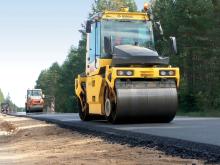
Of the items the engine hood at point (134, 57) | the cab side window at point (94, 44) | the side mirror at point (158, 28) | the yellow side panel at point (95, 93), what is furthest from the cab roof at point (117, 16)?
the yellow side panel at point (95, 93)

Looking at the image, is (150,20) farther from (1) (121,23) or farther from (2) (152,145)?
(2) (152,145)

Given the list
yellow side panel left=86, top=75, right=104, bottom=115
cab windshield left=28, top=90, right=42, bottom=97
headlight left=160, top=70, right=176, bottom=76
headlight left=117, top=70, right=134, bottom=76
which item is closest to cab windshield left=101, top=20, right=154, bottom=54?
yellow side panel left=86, top=75, right=104, bottom=115

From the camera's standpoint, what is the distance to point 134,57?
15.6 m

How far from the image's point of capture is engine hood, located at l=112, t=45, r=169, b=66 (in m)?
15.7

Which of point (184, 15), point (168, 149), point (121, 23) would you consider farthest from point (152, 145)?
point (184, 15)

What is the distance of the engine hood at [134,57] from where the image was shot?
15688mm

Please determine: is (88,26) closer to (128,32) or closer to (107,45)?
(107,45)

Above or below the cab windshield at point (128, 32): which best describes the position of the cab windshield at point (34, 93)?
below

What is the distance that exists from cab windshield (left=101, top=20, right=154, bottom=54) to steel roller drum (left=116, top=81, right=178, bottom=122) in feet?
6.31

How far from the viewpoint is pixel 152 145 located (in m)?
10.0

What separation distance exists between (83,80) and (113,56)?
3.56 m

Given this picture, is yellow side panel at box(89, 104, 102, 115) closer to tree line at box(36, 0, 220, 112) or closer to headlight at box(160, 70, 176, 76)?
headlight at box(160, 70, 176, 76)

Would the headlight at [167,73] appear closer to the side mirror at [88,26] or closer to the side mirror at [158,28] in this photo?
the side mirror at [158,28]

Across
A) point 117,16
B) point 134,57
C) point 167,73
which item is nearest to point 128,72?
point 134,57
